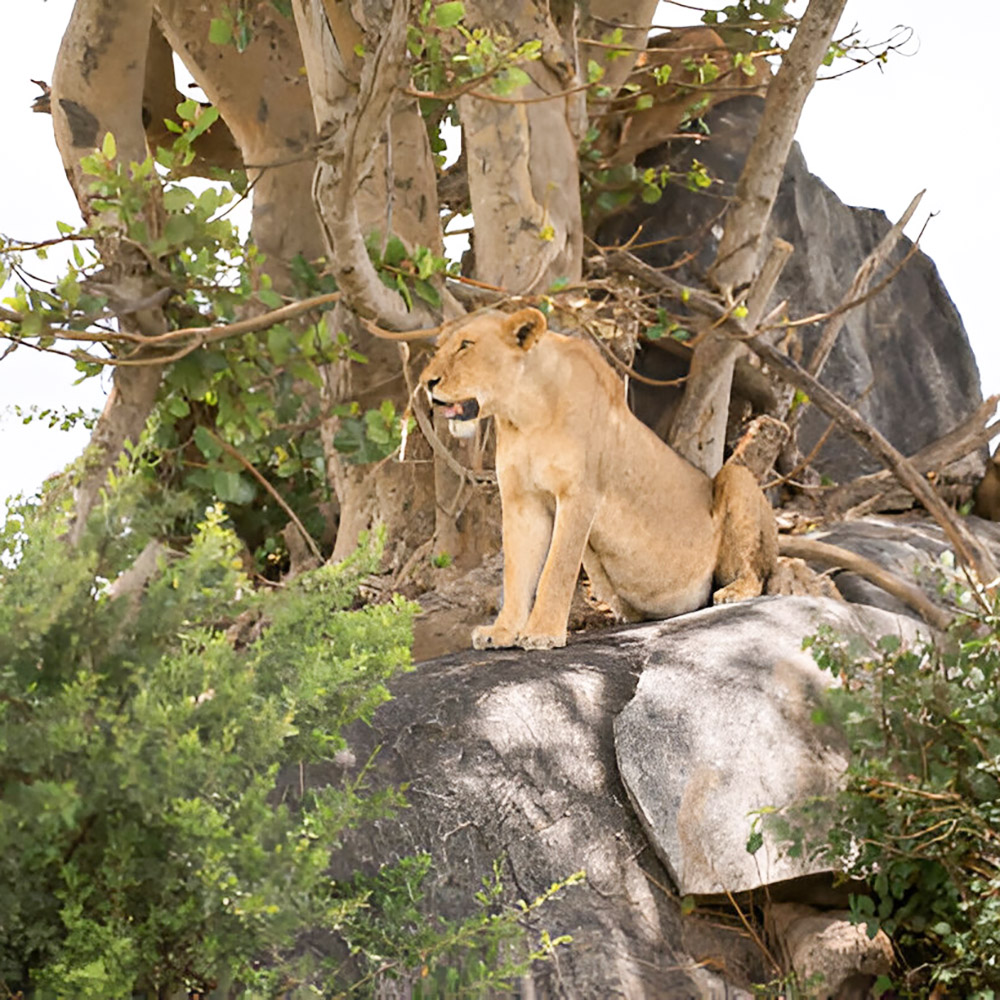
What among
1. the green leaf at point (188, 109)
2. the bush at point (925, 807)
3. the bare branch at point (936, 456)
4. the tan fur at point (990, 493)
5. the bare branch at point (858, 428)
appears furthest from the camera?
the tan fur at point (990, 493)

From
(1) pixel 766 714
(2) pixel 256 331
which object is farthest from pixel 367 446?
(1) pixel 766 714

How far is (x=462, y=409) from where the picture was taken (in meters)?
3.84

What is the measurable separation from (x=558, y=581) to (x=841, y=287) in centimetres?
409

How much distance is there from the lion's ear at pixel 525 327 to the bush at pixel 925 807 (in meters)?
1.18

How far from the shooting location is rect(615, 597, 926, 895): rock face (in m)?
3.13

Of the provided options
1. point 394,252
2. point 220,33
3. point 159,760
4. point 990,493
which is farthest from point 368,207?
point 990,493

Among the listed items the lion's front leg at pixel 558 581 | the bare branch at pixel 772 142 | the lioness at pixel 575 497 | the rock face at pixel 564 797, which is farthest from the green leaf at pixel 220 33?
the rock face at pixel 564 797

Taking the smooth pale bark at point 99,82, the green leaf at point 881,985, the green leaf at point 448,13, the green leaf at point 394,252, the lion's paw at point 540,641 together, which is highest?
the smooth pale bark at point 99,82

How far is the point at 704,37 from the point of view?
21.7ft

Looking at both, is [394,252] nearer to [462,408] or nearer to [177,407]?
[462,408]

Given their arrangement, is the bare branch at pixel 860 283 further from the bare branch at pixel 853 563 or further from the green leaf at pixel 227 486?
the green leaf at pixel 227 486

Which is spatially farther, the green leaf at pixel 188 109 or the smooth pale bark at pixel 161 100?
the smooth pale bark at pixel 161 100

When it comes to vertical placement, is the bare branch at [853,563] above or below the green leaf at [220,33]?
below

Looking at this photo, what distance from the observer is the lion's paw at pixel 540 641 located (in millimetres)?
3787
